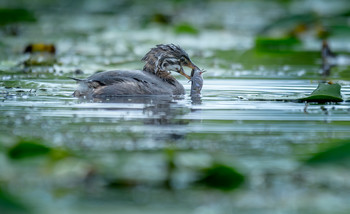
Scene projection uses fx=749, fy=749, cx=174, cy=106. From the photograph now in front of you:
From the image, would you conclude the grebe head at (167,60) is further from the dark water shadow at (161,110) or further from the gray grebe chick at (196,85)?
the dark water shadow at (161,110)

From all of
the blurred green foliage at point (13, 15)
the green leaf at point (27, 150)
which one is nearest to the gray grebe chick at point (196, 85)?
the green leaf at point (27, 150)

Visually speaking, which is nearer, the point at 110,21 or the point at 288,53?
the point at 288,53

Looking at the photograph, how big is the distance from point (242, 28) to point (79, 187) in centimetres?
1909

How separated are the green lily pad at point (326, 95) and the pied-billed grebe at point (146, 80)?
2.12 metres

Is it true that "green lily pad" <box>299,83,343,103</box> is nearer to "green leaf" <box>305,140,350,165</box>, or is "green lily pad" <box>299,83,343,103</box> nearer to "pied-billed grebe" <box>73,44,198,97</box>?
"pied-billed grebe" <box>73,44,198,97</box>

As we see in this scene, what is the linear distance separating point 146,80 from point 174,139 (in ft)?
12.8

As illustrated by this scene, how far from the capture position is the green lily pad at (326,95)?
8.47m

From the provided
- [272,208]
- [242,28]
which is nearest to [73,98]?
[272,208]

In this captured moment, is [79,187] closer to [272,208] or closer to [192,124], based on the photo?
[272,208]

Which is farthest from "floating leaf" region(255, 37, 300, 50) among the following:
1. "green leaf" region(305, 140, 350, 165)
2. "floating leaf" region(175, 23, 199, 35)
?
"green leaf" region(305, 140, 350, 165)

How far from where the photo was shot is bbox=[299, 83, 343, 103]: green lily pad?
8.47 m

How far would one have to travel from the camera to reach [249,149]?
5.54 metres

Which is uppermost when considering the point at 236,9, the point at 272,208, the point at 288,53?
the point at 236,9

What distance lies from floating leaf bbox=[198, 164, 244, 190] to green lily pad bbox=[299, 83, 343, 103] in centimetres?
436
